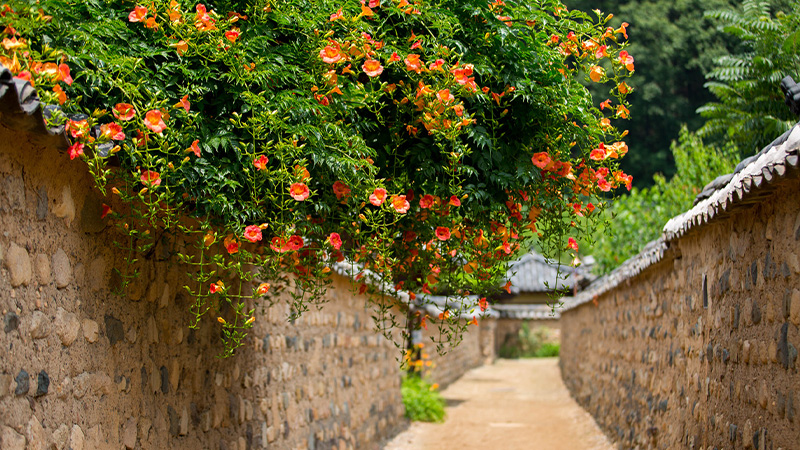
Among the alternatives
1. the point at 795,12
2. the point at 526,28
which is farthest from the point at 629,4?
the point at 526,28

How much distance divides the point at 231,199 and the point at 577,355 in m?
12.9

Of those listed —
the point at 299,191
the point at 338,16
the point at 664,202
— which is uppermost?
the point at 664,202

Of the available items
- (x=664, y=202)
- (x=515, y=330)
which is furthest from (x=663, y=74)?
(x=664, y=202)

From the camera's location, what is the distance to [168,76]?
120 inches

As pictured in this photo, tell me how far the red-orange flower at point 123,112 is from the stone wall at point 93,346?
303 mm

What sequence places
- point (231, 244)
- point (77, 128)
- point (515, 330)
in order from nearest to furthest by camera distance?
1. point (77, 128)
2. point (231, 244)
3. point (515, 330)

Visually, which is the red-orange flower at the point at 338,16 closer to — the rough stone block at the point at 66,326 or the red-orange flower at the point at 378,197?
the red-orange flower at the point at 378,197

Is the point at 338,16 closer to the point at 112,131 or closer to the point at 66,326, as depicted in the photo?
the point at 112,131

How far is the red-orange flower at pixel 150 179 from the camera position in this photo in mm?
2756

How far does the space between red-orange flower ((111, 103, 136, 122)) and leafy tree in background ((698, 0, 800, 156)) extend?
8143mm

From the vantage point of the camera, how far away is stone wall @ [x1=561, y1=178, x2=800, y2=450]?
334cm

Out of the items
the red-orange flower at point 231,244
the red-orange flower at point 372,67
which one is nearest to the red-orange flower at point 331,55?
the red-orange flower at point 372,67

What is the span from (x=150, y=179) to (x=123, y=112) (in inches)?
10.5

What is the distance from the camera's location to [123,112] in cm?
272
